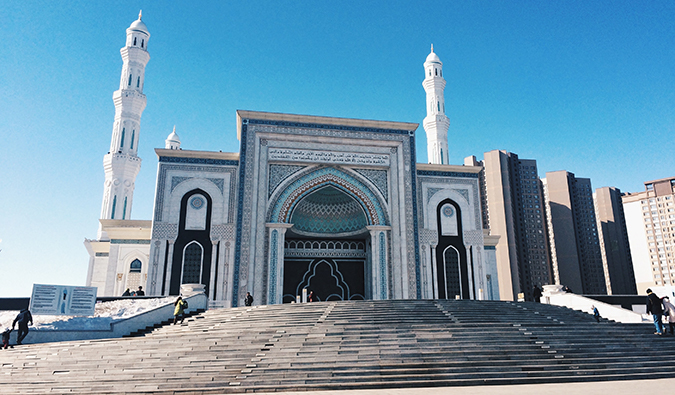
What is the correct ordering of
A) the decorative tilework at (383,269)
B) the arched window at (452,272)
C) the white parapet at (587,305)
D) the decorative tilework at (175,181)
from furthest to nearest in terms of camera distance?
the arched window at (452,272)
the decorative tilework at (383,269)
the decorative tilework at (175,181)
the white parapet at (587,305)

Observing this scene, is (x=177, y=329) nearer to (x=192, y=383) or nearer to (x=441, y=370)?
(x=192, y=383)

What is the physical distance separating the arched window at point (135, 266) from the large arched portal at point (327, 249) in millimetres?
5716

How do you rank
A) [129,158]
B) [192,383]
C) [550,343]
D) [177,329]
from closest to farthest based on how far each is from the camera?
1. [192,383]
2. [550,343]
3. [177,329]
4. [129,158]

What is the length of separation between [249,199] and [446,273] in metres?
8.12

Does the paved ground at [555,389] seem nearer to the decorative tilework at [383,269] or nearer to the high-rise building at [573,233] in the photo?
the decorative tilework at [383,269]

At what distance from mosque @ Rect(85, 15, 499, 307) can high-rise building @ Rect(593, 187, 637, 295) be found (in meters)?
33.6

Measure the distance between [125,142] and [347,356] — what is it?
70.4 ft

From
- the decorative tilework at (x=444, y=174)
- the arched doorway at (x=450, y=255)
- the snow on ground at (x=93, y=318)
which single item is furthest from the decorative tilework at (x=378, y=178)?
the snow on ground at (x=93, y=318)

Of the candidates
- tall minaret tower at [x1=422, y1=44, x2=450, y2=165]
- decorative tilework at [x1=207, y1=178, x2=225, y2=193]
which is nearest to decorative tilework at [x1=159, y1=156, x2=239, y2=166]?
decorative tilework at [x1=207, y1=178, x2=225, y2=193]

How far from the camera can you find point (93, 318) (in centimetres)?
1147

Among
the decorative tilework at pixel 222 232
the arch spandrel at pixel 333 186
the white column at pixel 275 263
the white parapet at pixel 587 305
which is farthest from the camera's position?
the arch spandrel at pixel 333 186

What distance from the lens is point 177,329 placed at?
11383 mm

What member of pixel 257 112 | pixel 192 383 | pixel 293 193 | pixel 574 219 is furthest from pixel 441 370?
pixel 574 219

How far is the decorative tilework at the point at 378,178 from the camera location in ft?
62.0
